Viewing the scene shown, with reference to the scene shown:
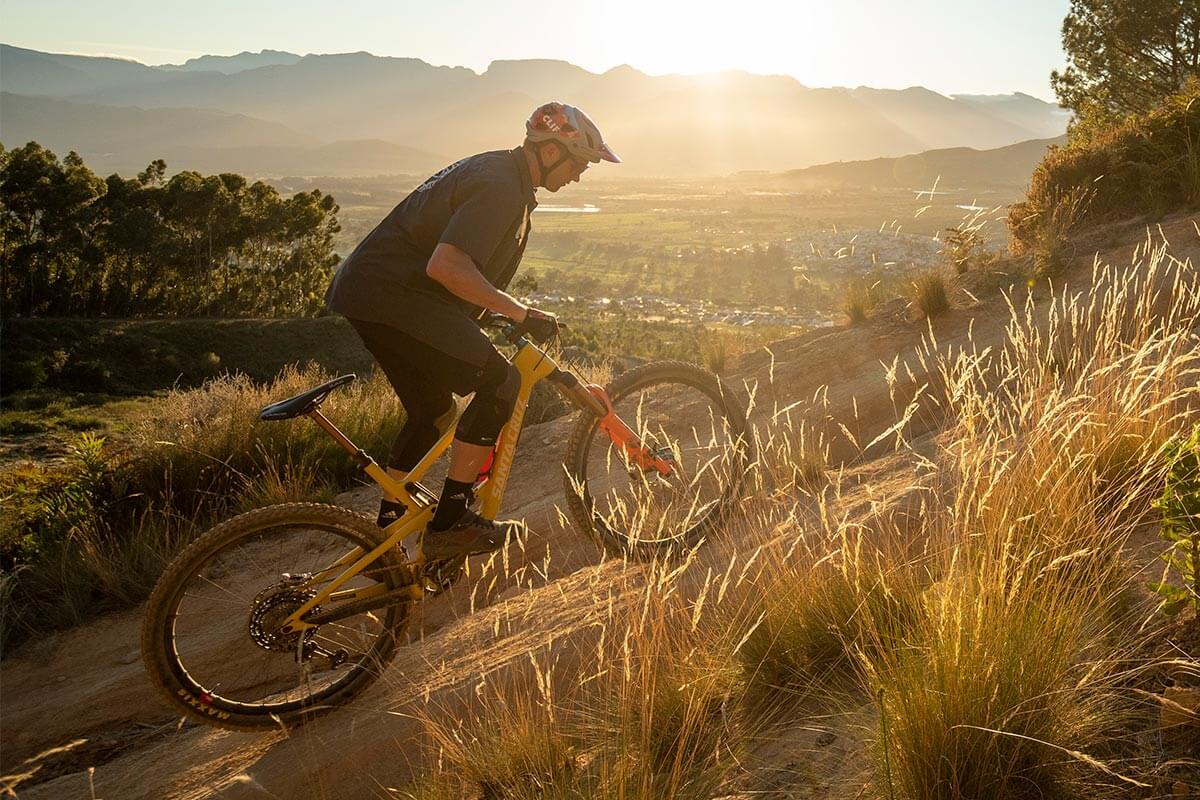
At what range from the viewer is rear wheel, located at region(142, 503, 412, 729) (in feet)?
12.6

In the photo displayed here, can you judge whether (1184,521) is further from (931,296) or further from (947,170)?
(947,170)

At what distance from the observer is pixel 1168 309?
25.5ft

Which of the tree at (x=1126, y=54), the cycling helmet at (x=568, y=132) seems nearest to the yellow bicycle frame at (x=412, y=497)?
the cycling helmet at (x=568, y=132)

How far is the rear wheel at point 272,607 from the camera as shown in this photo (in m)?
3.83

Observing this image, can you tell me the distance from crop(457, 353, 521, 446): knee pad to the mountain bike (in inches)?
6.5

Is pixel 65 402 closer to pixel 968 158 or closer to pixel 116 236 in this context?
pixel 116 236

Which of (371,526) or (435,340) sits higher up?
(435,340)

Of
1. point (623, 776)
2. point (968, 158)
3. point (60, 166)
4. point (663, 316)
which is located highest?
point (968, 158)

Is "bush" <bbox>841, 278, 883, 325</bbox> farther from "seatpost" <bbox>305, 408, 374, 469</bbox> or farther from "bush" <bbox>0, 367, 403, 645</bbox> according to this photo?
"seatpost" <bbox>305, 408, 374, 469</bbox>

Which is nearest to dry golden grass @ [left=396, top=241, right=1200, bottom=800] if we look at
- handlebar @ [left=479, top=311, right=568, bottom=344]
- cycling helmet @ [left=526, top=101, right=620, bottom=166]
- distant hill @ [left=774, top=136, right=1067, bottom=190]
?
handlebar @ [left=479, top=311, right=568, bottom=344]

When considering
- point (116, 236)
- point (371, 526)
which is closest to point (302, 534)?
point (371, 526)

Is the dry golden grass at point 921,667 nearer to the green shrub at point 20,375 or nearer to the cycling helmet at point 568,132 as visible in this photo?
the cycling helmet at point 568,132

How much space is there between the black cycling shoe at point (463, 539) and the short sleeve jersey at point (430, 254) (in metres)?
0.83

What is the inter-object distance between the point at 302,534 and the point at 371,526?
1.06ft
